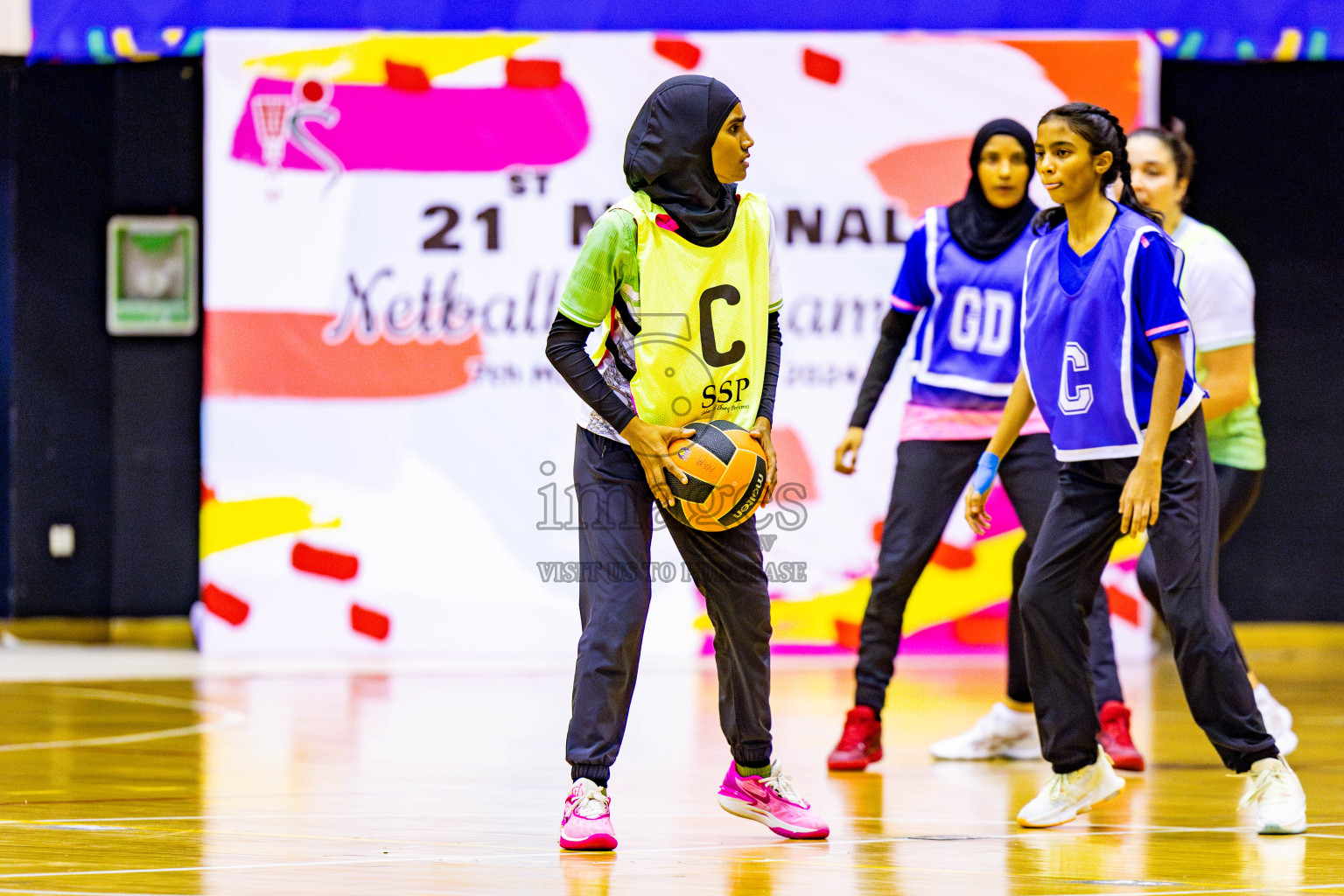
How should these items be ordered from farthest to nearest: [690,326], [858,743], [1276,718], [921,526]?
1. [1276,718]
2. [921,526]
3. [858,743]
4. [690,326]

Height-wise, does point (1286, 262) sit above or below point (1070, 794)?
above

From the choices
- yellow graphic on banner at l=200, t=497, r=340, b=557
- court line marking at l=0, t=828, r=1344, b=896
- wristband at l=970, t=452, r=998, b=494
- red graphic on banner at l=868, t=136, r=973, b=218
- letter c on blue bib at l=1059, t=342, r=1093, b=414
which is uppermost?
red graphic on banner at l=868, t=136, r=973, b=218

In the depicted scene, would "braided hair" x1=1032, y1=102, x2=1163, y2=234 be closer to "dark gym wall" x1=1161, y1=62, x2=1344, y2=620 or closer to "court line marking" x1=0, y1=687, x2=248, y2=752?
"court line marking" x1=0, y1=687, x2=248, y2=752

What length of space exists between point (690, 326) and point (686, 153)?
335mm

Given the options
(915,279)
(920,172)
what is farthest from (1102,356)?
(920,172)

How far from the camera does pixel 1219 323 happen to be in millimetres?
4973

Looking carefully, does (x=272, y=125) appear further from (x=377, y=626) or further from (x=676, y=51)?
(x=377, y=626)

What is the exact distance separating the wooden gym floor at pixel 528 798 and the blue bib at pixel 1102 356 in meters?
0.83

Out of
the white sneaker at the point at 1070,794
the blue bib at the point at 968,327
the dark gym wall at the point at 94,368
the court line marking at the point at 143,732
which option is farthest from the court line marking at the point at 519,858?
the dark gym wall at the point at 94,368

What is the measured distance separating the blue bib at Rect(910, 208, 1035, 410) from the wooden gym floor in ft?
3.35

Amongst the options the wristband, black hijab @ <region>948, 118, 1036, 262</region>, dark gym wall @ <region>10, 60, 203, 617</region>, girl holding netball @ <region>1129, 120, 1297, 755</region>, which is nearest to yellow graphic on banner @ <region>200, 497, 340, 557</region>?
dark gym wall @ <region>10, 60, 203, 617</region>

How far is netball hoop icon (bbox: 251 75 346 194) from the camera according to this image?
25.7ft

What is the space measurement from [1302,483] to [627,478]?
5.66 meters

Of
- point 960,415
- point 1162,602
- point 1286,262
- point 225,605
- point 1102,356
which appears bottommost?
point 225,605
